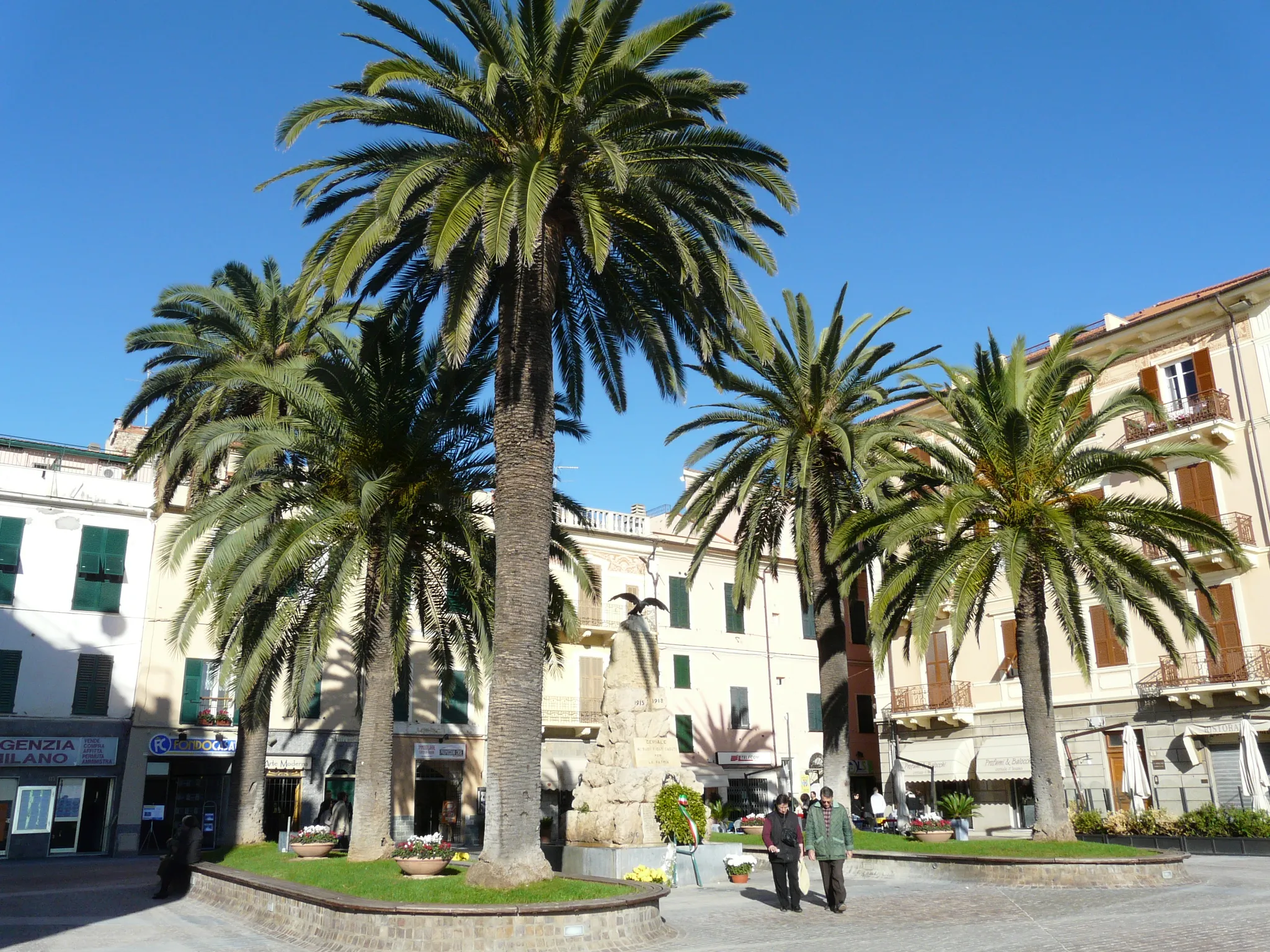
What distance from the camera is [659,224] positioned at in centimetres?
1533

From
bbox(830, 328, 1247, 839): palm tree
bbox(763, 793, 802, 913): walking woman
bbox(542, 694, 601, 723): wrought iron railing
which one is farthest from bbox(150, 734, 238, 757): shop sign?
bbox(763, 793, 802, 913): walking woman

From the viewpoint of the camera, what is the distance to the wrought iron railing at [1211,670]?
91.8ft

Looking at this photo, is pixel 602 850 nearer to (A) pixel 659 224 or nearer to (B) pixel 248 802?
(B) pixel 248 802

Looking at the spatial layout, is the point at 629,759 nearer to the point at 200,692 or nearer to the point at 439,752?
the point at 439,752

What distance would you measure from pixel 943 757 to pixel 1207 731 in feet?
29.0

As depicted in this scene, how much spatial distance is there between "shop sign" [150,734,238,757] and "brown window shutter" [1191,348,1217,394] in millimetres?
30662

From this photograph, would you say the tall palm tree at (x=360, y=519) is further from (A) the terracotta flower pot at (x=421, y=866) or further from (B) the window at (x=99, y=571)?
(B) the window at (x=99, y=571)

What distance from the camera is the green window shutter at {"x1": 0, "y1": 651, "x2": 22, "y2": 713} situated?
3016cm

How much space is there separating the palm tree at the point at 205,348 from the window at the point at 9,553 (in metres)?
8.61

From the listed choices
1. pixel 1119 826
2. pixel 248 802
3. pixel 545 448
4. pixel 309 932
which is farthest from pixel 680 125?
pixel 1119 826

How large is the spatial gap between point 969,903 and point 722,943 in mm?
5229

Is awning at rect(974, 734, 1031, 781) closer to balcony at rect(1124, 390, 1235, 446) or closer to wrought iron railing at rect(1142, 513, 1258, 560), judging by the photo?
wrought iron railing at rect(1142, 513, 1258, 560)

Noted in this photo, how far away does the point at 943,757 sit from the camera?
35344 mm

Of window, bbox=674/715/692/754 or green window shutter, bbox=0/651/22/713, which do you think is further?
window, bbox=674/715/692/754
